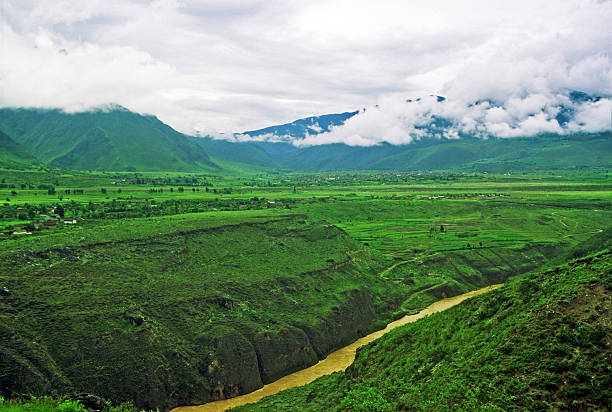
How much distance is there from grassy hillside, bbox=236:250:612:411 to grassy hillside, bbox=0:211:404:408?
1417 cm

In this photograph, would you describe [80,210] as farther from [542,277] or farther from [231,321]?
[542,277]

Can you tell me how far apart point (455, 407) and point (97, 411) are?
3235 centimetres

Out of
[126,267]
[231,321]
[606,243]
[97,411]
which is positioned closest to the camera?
[97,411]

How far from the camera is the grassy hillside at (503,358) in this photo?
3572 centimetres

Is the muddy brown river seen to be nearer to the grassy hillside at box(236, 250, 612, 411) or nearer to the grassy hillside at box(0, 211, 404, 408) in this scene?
the grassy hillside at box(0, 211, 404, 408)

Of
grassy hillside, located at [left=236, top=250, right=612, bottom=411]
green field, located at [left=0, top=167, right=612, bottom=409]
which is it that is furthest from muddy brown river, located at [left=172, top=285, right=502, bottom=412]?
grassy hillside, located at [left=236, top=250, right=612, bottom=411]

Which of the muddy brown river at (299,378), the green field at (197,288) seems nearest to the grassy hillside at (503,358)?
the green field at (197,288)

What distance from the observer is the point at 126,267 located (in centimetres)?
8206

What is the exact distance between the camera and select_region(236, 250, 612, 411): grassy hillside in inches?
1406

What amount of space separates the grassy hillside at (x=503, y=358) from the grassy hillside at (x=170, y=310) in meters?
14.2

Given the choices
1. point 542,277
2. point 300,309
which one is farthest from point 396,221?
point 542,277

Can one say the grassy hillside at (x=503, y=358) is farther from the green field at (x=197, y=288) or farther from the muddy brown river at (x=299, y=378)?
the muddy brown river at (x=299, y=378)

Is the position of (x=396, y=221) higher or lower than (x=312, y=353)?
higher

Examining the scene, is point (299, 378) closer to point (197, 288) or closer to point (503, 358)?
point (197, 288)
